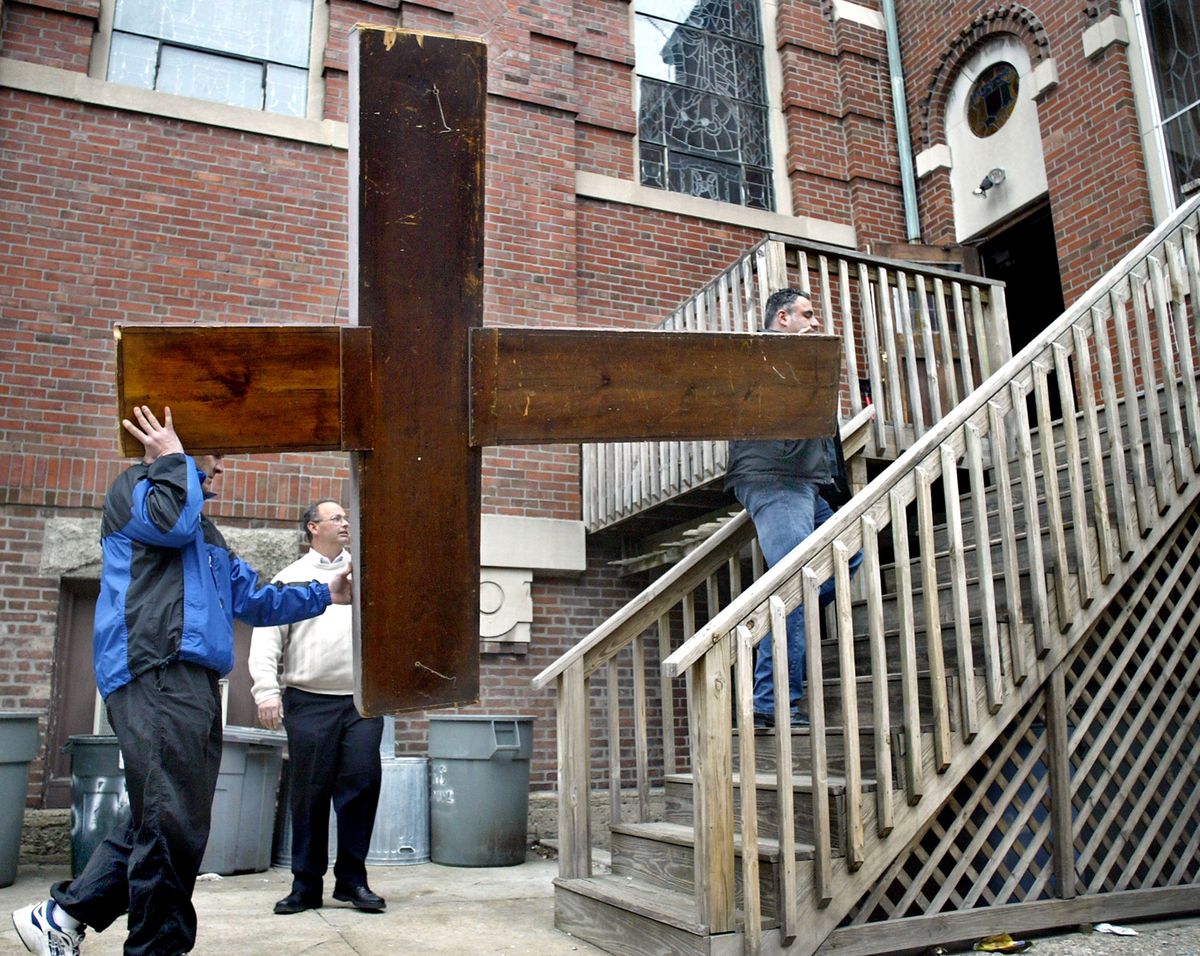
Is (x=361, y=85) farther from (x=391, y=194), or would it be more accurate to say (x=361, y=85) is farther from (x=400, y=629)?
(x=400, y=629)

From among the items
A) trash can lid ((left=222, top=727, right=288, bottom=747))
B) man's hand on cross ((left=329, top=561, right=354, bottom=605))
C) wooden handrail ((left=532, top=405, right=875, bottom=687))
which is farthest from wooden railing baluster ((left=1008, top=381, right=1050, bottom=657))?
Result: trash can lid ((left=222, top=727, right=288, bottom=747))

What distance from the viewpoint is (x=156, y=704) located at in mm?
2715

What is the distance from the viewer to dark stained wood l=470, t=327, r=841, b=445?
1918 mm

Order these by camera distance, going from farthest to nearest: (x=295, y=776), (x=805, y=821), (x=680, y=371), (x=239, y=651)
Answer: (x=239, y=651) → (x=295, y=776) → (x=805, y=821) → (x=680, y=371)

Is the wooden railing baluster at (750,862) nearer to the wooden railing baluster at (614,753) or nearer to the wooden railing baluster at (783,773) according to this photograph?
the wooden railing baluster at (783,773)

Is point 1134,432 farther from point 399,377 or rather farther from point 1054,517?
point 399,377

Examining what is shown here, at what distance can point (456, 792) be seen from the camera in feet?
20.1

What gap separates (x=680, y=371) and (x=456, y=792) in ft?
15.3

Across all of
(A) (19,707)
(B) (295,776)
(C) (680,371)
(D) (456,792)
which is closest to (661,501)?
(D) (456,792)

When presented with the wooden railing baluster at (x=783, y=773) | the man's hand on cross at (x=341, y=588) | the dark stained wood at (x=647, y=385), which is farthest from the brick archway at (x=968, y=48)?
the man's hand on cross at (x=341, y=588)

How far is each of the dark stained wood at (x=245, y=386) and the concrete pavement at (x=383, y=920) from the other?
2.40 m

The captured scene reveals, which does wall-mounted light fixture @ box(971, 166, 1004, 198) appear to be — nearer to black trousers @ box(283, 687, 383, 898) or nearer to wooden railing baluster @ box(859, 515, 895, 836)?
wooden railing baluster @ box(859, 515, 895, 836)

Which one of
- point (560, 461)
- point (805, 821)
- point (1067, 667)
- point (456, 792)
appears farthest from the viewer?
point (560, 461)

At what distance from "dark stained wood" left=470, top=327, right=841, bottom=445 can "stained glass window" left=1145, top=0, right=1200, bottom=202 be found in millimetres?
6514
